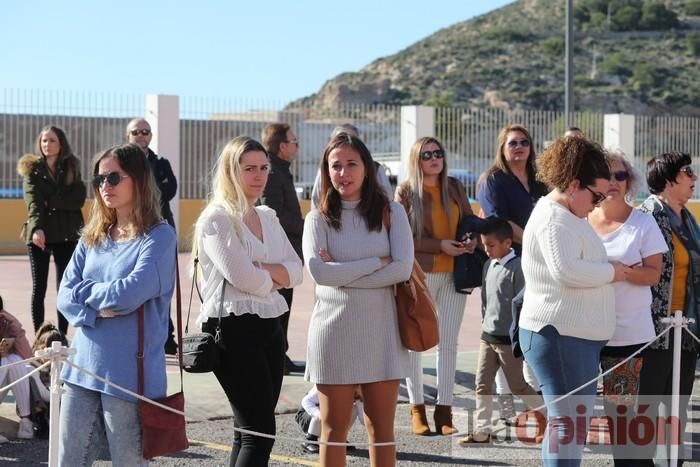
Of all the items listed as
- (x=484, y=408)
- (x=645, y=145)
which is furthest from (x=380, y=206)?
(x=645, y=145)

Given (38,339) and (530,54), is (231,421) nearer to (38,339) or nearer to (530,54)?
(38,339)

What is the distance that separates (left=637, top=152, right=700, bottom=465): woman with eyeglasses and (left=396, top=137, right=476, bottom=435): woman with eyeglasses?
1593 millimetres

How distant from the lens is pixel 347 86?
97188 millimetres

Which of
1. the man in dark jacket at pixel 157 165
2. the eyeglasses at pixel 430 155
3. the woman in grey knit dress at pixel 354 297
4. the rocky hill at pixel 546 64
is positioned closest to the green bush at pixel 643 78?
the rocky hill at pixel 546 64

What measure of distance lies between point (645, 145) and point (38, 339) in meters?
22.6

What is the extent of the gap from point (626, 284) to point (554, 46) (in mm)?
96093

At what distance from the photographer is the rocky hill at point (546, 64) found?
8825 centimetres

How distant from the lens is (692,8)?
111 m

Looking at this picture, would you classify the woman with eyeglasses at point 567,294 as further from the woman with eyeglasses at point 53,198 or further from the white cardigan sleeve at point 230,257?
the woman with eyeglasses at point 53,198

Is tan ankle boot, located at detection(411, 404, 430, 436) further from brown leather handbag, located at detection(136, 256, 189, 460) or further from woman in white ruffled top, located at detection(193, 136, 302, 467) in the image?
brown leather handbag, located at detection(136, 256, 189, 460)

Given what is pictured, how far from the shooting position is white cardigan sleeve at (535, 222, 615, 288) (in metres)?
5.73

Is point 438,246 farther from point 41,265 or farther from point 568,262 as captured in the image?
point 41,265

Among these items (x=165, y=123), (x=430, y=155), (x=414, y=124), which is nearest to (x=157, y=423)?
(x=430, y=155)

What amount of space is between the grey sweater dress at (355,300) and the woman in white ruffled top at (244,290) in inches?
7.3
